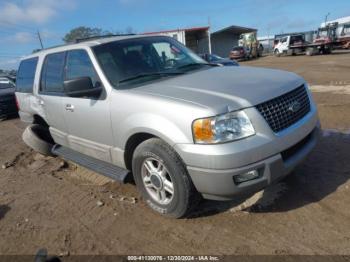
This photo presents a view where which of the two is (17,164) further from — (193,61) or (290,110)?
(290,110)

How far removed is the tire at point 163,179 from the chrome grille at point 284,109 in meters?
0.95

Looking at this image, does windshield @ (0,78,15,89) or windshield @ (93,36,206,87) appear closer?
windshield @ (93,36,206,87)

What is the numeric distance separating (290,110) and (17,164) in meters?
5.34

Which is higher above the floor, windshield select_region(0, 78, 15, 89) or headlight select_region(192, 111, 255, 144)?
headlight select_region(192, 111, 255, 144)

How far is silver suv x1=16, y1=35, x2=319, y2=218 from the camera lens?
2988mm

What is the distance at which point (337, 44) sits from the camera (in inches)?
1326

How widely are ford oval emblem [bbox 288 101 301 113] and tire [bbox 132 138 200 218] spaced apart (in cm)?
126

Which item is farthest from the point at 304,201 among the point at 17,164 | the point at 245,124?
the point at 17,164

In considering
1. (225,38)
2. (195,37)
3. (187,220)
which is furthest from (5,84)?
(225,38)

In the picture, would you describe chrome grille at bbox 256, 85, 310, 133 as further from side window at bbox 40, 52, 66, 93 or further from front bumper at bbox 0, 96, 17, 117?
front bumper at bbox 0, 96, 17, 117

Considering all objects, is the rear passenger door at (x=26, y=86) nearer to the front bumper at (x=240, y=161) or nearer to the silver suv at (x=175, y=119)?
the silver suv at (x=175, y=119)

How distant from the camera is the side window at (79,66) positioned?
4.14 metres

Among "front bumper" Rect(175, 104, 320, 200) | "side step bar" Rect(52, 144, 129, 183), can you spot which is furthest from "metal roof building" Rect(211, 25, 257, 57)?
"front bumper" Rect(175, 104, 320, 200)

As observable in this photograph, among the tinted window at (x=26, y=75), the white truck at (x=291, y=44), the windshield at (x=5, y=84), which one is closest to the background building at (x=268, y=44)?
the white truck at (x=291, y=44)
